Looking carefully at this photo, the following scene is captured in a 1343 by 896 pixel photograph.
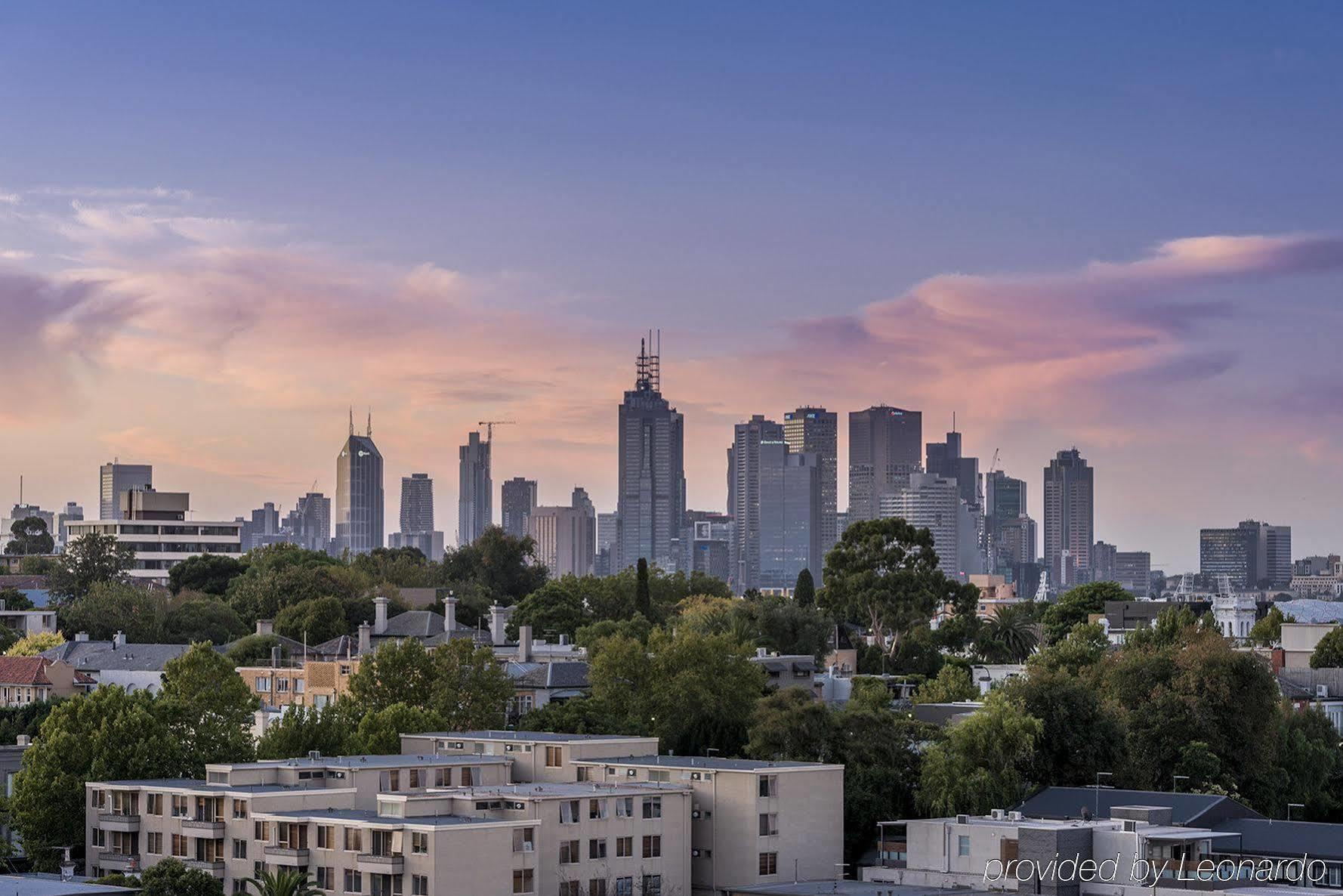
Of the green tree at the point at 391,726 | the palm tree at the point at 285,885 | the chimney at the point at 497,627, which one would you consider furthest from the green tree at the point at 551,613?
the palm tree at the point at 285,885

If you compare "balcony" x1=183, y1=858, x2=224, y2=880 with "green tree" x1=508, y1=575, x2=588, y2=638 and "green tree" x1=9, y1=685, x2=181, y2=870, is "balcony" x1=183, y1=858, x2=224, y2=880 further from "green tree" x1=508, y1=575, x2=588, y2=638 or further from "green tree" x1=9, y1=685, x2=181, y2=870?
"green tree" x1=508, y1=575, x2=588, y2=638

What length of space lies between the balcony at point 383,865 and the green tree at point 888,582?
8158 centimetres

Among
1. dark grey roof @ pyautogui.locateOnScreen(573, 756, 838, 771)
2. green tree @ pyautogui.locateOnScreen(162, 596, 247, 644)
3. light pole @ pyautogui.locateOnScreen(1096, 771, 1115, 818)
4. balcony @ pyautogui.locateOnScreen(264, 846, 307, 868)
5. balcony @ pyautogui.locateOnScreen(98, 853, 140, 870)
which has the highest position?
green tree @ pyautogui.locateOnScreen(162, 596, 247, 644)

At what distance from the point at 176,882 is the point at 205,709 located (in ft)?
82.9

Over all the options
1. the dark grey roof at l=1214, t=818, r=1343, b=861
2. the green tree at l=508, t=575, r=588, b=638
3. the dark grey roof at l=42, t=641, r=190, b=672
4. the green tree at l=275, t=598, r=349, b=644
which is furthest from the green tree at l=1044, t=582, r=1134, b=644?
the dark grey roof at l=1214, t=818, r=1343, b=861

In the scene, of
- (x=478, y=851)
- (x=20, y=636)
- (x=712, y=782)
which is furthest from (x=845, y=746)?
(x=20, y=636)

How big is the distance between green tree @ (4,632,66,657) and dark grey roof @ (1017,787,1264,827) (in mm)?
75712

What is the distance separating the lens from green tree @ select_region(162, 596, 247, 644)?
460 feet

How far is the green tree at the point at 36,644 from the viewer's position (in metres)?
131

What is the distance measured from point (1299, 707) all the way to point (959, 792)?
34.2 meters

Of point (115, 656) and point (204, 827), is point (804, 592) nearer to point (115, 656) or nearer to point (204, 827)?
point (115, 656)

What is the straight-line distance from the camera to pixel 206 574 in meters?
182

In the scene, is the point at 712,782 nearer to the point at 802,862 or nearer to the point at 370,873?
the point at 802,862

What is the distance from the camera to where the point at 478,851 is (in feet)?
188
